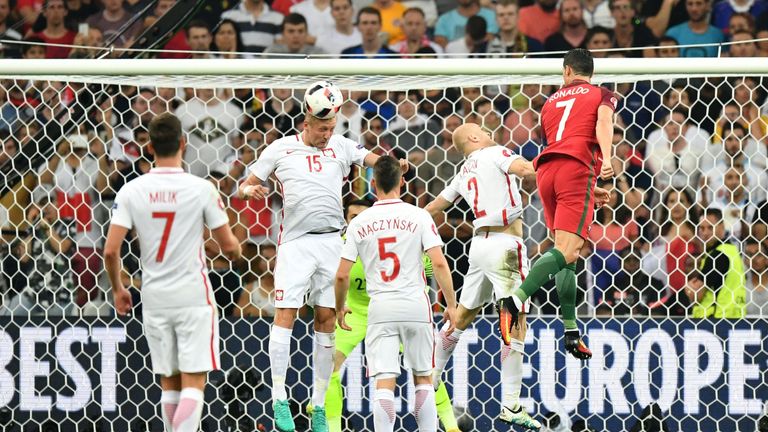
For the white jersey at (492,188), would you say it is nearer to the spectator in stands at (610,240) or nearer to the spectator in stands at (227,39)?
the spectator in stands at (610,240)

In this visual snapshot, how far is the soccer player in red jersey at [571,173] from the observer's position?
23.1ft

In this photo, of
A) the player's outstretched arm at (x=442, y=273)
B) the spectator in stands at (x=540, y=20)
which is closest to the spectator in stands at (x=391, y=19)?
the spectator in stands at (x=540, y=20)

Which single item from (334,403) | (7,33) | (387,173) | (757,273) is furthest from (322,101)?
(7,33)

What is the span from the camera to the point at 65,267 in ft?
28.3

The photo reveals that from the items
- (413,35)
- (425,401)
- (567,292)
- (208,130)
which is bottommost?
(425,401)

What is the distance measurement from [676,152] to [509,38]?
2.40 m

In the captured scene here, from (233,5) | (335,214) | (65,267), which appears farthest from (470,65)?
(233,5)

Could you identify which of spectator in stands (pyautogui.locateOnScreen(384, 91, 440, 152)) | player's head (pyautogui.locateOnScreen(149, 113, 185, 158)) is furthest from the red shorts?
player's head (pyautogui.locateOnScreen(149, 113, 185, 158))

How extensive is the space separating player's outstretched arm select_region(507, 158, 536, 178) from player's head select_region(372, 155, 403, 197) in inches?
37.7

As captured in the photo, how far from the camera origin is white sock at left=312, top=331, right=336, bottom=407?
7434mm

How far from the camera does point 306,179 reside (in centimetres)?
743

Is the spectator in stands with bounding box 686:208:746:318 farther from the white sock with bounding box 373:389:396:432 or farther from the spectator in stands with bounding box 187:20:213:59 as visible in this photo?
the spectator in stands with bounding box 187:20:213:59

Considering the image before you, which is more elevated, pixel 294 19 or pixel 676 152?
pixel 294 19

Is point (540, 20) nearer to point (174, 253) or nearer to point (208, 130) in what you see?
point (208, 130)
